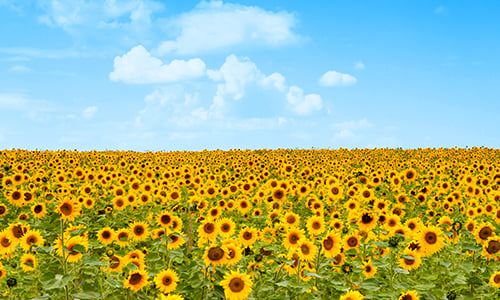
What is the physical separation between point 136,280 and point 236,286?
127cm

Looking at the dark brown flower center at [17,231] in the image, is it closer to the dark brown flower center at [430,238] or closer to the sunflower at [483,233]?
the dark brown flower center at [430,238]

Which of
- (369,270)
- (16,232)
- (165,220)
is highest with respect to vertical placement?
(165,220)

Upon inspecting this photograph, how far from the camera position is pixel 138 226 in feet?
24.0

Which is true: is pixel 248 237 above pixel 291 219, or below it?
below

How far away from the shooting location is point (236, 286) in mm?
4410

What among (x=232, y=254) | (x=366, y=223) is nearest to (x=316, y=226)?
(x=366, y=223)

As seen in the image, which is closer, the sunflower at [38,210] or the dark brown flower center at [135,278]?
the dark brown flower center at [135,278]

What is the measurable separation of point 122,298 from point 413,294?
3.38m

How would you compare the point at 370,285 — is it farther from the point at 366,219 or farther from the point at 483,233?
the point at 483,233

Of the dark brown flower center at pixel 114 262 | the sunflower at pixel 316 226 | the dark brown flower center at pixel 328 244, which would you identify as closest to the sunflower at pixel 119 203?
the dark brown flower center at pixel 114 262

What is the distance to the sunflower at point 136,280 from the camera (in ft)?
16.1

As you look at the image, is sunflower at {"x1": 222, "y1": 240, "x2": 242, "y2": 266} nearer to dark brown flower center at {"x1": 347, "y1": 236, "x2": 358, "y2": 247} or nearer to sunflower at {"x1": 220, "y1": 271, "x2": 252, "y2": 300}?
sunflower at {"x1": 220, "y1": 271, "x2": 252, "y2": 300}

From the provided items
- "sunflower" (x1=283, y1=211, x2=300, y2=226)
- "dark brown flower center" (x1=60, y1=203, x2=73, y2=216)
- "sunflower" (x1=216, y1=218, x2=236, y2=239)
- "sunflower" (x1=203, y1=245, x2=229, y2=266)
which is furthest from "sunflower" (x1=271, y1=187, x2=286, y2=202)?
"sunflower" (x1=203, y1=245, x2=229, y2=266)

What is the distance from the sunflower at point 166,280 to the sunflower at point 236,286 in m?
0.88
